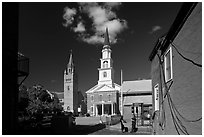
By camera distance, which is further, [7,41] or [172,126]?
[7,41]

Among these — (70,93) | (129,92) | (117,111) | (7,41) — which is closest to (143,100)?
(129,92)

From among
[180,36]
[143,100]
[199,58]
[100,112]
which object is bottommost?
[100,112]

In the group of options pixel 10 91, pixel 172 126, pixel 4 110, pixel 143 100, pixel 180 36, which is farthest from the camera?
pixel 143 100

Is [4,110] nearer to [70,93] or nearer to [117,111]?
[117,111]

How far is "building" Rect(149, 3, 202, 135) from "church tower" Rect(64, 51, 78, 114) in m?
57.3

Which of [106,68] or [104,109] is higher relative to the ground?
[106,68]

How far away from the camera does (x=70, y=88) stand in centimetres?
6756

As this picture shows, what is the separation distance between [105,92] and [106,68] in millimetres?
A: 5664

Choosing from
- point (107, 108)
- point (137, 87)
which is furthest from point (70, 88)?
point (137, 87)

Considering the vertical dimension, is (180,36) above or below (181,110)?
above

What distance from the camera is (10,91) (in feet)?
28.0

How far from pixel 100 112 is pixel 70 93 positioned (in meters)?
17.6

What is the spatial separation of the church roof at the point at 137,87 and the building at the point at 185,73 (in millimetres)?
23480

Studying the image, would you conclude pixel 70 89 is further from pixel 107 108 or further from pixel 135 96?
pixel 135 96
